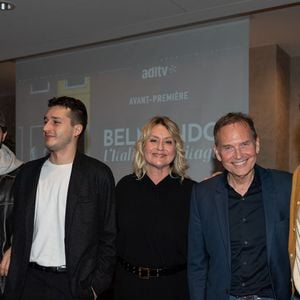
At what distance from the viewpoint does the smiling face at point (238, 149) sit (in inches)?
82.0

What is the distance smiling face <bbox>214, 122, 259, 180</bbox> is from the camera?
208 cm

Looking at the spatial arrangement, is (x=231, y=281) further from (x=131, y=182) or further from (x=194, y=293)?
(x=131, y=182)

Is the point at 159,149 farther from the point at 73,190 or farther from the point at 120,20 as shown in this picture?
the point at 120,20

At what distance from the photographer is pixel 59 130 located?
2461 millimetres

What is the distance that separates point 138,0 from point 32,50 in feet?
5.90

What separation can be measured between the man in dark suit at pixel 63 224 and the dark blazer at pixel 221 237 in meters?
0.49

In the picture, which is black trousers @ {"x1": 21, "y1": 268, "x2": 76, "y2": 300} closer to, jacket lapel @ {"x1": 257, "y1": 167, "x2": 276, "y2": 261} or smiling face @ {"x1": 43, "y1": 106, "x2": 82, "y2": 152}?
smiling face @ {"x1": 43, "y1": 106, "x2": 82, "y2": 152}

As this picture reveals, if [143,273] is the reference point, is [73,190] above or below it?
above

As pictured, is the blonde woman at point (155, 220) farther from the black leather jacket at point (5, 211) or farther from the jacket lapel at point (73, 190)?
the black leather jacket at point (5, 211)

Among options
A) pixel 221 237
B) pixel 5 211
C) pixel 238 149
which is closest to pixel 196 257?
pixel 221 237

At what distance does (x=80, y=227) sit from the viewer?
2.36 meters

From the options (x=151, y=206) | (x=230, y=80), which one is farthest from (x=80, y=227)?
(x=230, y=80)

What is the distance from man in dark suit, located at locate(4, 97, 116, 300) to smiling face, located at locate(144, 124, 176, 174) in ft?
0.83

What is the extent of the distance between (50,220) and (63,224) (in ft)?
0.24
